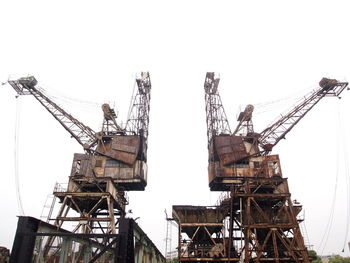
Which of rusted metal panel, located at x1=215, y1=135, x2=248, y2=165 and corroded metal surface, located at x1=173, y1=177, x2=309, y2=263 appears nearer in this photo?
corroded metal surface, located at x1=173, y1=177, x2=309, y2=263

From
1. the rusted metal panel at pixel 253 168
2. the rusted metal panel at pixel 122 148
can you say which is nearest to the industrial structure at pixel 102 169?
the rusted metal panel at pixel 122 148

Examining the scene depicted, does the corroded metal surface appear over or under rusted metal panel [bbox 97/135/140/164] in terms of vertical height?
under

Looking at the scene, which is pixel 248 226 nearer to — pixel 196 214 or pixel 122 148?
pixel 196 214

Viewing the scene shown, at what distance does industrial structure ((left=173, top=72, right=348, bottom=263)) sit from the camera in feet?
81.3

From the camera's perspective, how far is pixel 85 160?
97.9 feet

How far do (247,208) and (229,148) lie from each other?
7742 mm

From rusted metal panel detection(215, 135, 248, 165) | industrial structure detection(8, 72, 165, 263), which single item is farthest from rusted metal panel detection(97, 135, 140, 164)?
rusted metal panel detection(215, 135, 248, 165)

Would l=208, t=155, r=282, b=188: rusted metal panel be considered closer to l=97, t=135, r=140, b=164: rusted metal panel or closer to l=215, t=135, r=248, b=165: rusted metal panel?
l=215, t=135, r=248, b=165: rusted metal panel

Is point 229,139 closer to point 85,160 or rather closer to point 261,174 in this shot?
point 261,174

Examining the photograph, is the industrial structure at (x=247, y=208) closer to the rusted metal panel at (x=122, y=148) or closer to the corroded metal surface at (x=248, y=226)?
the corroded metal surface at (x=248, y=226)

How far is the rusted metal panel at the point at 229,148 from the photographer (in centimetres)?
3070

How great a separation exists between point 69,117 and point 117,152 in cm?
694

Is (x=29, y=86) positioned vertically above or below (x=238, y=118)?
above

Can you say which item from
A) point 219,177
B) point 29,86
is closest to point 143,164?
point 219,177
